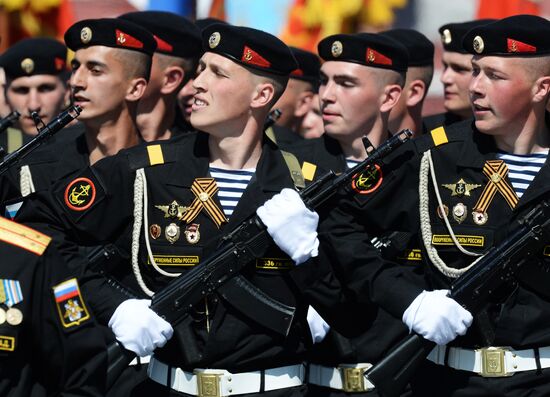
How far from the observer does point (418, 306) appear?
274 inches

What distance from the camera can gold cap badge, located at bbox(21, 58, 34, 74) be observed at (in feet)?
36.2

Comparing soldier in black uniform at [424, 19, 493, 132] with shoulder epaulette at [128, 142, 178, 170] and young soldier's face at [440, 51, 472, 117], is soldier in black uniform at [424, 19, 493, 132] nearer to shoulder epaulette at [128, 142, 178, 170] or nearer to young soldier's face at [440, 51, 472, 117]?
young soldier's face at [440, 51, 472, 117]

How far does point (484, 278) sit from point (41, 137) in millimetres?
2396

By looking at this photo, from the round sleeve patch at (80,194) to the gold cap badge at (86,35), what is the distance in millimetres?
1718

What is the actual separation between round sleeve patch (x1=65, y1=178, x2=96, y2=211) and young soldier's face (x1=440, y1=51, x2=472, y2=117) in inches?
162

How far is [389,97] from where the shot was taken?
8758 mm

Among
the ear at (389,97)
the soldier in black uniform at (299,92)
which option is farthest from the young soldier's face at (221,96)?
the soldier in black uniform at (299,92)

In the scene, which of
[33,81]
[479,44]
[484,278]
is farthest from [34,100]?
[484,278]

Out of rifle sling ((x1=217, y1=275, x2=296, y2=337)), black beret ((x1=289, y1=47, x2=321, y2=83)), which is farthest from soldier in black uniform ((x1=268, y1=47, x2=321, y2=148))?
rifle sling ((x1=217, y1=275, x2=296, y2=337))

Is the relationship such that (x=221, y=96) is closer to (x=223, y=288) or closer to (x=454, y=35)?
(x=223, y=288)

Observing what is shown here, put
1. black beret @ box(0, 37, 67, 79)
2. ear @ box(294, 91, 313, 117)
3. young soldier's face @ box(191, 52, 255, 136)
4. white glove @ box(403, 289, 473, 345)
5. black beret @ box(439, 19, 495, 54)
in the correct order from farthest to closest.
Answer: ear @ box(294, 91, 313, 117) < black beret @ box(0, 37, 67, 79) < black beret @ box(439, 19, 495, 54) < young soldier's face @ box(191, 52, 255, 136) < white glove @ box(403, 289, 473, 345)

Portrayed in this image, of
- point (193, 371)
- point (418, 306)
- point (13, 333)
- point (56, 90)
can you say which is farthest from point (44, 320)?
point (56, 90)

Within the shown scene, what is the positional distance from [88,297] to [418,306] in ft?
5.03

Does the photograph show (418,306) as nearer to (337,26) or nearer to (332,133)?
(332,133)
